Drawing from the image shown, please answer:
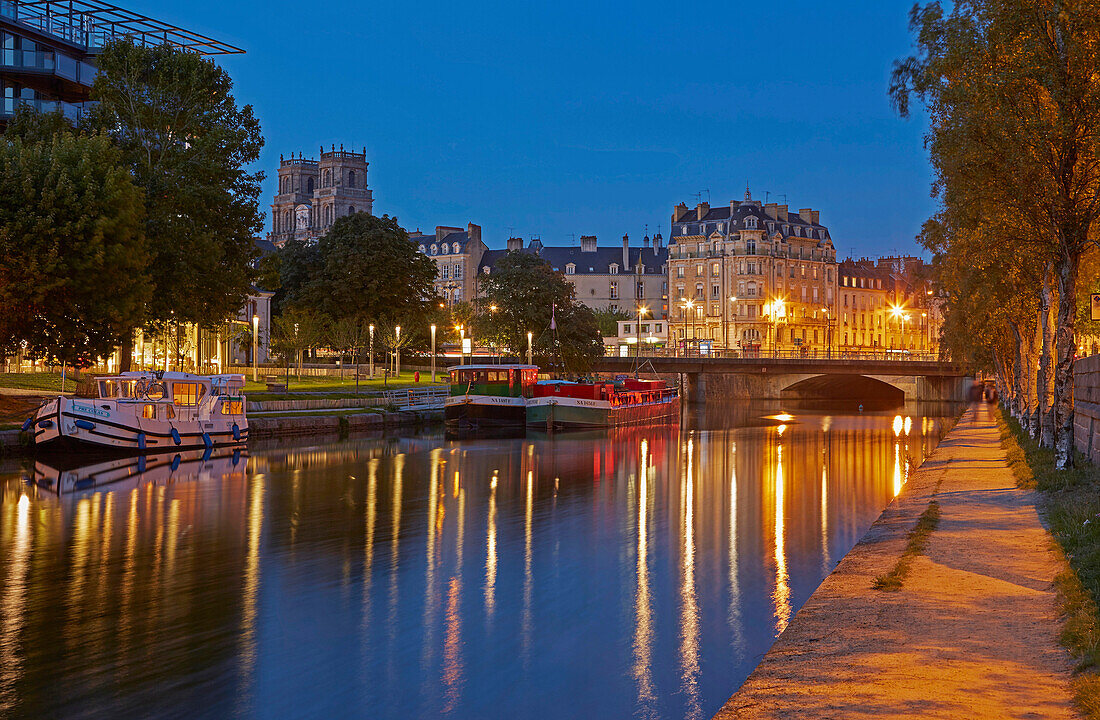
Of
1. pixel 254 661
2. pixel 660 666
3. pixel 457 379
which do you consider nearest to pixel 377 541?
pixel 254 661

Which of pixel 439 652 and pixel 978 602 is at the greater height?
pixel 978 602

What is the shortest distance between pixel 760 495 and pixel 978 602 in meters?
17.1

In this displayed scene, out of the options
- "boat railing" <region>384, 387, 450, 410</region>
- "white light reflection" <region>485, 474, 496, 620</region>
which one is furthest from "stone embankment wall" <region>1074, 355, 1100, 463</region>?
"boat railing" <region>384, 387, 450, 410</region>

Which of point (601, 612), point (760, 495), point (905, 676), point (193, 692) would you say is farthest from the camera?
point (760, 495)

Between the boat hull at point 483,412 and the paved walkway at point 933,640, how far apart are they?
122ft

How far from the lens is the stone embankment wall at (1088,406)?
23.7m

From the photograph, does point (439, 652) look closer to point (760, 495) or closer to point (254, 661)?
point (254, 661)

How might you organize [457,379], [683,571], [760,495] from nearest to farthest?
[683,571] < [760,495] < [457,379]

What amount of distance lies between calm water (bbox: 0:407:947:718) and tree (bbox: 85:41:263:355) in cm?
1065

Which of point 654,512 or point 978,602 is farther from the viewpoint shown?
point 654,512

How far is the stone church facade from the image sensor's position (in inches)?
6973

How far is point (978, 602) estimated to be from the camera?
12.1m

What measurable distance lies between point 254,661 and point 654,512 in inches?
579

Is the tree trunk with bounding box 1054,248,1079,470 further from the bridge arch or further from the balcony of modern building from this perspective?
the bridge arch
